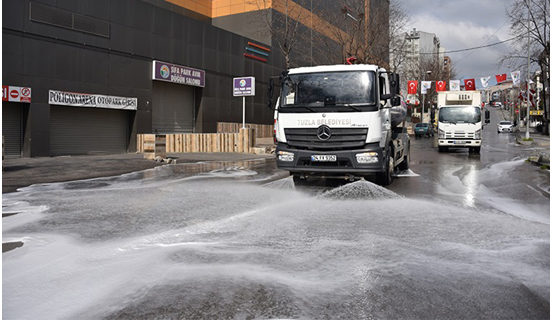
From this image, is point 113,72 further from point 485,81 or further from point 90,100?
point 485,81

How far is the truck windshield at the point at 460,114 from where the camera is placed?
22719 mm

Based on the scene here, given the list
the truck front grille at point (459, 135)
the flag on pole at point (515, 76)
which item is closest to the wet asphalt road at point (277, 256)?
the truck front grille at point (459, 135)

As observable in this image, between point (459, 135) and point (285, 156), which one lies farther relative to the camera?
point (459, 135)

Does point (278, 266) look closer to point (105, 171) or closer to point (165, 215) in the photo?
point (165, 215)

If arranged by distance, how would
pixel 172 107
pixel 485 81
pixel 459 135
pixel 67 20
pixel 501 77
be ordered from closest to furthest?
pixel 67 20 → pixel 459 135 → pixel 172 107 → pixel 501 77 → pixel 485 81

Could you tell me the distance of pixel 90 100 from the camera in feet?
72.6

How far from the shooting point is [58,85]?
20.6m

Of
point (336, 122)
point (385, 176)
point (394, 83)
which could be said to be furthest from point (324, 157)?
point (394, 83)

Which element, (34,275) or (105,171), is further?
(105,171)

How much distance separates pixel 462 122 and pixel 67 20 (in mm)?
20032

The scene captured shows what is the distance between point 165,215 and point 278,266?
308 cm

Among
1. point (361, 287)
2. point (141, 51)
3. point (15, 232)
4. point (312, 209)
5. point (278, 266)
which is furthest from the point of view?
point (141, 51)

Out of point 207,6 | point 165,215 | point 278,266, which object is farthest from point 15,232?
point 207,6

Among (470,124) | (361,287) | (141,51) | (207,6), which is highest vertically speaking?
(207,6)
